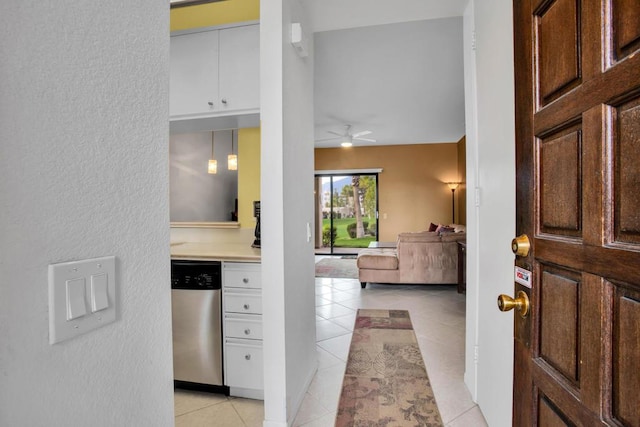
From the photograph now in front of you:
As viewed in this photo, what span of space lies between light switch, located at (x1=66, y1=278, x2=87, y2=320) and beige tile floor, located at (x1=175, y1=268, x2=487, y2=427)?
1689 millimetres

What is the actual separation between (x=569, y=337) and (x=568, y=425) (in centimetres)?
18

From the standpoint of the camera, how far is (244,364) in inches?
80.5

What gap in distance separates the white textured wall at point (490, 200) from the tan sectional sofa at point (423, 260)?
2.72 m

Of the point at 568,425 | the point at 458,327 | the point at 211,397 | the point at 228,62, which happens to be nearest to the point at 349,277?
the point at 458,327

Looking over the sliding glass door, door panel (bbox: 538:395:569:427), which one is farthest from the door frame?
door panel (bbox: 538:395:569:427)

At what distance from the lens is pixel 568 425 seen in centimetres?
65

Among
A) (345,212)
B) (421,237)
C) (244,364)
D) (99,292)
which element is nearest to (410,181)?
(345,212)

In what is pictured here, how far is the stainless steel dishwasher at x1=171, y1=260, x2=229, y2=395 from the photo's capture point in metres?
2.07

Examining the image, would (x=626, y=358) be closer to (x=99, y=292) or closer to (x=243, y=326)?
(x=99, y=292)

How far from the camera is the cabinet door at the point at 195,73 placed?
235cm

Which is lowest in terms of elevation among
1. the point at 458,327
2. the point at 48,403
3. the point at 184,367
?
the point at 458,327

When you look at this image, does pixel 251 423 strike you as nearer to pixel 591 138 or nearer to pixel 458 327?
pixel 591 138

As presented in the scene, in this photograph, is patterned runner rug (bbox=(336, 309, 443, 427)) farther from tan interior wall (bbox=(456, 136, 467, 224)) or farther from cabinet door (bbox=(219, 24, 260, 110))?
tan interior wall (bbox=(456, 136, 467, 224))

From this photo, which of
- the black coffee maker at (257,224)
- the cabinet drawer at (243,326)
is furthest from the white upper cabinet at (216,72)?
the cabinet drawer at (243,326)
